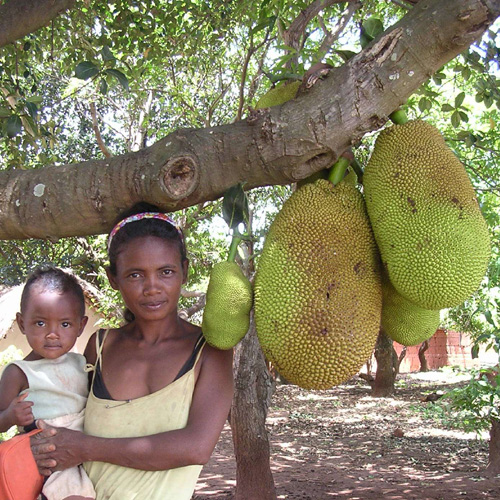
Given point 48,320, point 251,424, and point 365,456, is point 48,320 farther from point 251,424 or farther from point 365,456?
point 365,456

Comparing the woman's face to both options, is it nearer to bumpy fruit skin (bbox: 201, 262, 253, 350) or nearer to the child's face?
bumpy fruit skin (bbox: 201, 262, 253, 350)

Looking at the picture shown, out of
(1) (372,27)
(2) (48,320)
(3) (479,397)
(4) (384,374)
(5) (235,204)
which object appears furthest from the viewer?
(4) (384,374)

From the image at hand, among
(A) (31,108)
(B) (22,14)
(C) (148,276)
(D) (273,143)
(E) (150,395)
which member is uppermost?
(B) (22,14)

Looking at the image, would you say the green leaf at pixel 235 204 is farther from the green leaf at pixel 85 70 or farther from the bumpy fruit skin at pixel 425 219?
the green leaf at pixel 85 70

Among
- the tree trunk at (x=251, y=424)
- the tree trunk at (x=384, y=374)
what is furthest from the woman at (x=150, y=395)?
the tree trunk at (x=384, y=374)

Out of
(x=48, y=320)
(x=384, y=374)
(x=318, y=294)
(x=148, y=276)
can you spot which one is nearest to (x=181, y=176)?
(x=148, y=276)

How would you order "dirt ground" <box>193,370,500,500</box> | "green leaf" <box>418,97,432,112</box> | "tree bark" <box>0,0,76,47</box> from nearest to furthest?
"tree bark" <box>0,0,76,47</box> < "green leaf" <box>418,97,432,112</box> < "dirt ground" <box>193,370,500,500</box>

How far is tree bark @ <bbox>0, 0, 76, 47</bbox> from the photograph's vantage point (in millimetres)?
1790

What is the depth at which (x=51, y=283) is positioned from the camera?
1508 millimetres

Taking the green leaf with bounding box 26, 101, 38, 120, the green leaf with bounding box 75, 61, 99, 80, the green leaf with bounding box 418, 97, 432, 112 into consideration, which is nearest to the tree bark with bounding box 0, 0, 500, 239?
the green leaf with bounding box 75, 61, 99, 80

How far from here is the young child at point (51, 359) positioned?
1458 millimetres

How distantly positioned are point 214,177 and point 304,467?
17.2 feet

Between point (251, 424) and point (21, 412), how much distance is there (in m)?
2.77

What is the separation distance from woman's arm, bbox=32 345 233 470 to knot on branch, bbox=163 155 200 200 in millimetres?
386
